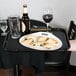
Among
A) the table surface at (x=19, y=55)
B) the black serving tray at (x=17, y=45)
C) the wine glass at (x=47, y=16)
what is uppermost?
the wine glass at (x=47, y=16)

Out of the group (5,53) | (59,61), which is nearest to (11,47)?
(5,53)

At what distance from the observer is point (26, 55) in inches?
50.9

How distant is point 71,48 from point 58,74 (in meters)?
0.81

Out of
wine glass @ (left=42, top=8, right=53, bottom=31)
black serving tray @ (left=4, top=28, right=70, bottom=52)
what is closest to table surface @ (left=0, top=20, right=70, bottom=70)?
black serving tray @ (left=4, top=28, right=70, bottom=52)

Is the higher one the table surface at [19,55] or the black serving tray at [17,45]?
the black serving tray at [17,45]

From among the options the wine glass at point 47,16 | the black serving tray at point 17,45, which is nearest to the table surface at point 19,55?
the black serving tray at point 17,45

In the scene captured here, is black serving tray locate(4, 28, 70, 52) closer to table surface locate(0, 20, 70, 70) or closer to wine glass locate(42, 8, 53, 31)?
table surface locate(0, 20, 70, 70)

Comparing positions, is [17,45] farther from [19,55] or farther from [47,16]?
[47,16]

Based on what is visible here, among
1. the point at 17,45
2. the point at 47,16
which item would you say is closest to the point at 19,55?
the point at 17,45

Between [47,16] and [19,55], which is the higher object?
[47,16]

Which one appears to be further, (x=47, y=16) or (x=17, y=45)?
(x=47, y=16)

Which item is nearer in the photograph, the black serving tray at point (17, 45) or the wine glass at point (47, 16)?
the black serving tray at point (17, 45)

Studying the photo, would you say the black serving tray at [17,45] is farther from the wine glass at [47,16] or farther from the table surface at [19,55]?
the wine glass at [47,16]

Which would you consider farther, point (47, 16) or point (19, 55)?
point (47, 16)
